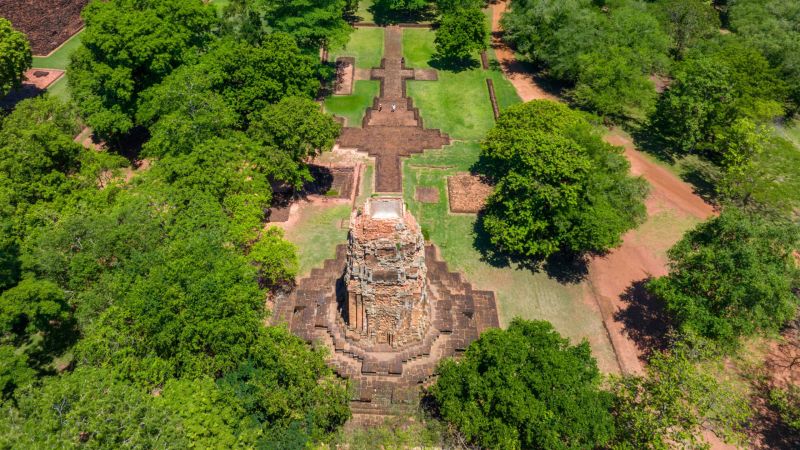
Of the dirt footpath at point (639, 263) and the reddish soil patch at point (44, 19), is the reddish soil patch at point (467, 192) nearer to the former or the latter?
the dirt footpath at point (639, 263)

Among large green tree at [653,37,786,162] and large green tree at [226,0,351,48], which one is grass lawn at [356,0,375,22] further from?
large green tree at [653,37,786,162]

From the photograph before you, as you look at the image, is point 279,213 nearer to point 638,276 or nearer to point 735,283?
point 638,276

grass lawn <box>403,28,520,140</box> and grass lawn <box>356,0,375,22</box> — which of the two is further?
grass lawn <box>356,0,375,22</box>

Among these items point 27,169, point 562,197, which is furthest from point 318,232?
point 27,169

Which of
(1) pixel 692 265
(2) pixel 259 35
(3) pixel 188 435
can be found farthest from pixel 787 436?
(2) pixel 259 35

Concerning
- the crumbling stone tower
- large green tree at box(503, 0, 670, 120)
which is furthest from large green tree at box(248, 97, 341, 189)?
large green tree at box(503, 0, 670, 120)

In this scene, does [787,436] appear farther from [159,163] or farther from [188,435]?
[159,163]
